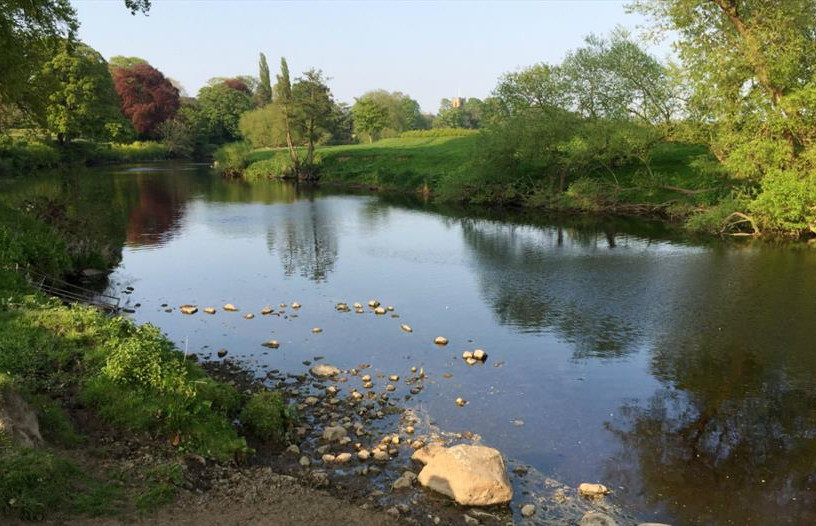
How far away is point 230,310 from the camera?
22.6m

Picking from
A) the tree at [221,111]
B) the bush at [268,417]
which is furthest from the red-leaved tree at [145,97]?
the bush at [268,417]

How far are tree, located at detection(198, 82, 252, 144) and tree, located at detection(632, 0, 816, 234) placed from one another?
346ft

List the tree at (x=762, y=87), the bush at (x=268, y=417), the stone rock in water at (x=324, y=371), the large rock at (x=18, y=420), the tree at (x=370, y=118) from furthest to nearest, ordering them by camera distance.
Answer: the tree at (x=370, y=118), the tree at (x=762, y=87), the stone rock in water at (x=324, y=371), the bush at (x=268, y=417), the large rock at (x=18, y=420)

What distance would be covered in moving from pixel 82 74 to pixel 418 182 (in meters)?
43.8

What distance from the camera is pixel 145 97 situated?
4624 inches

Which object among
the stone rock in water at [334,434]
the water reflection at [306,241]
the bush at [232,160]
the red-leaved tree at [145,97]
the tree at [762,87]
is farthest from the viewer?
the red-leaved tree at [145,97]

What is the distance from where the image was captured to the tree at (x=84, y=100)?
70.1 m

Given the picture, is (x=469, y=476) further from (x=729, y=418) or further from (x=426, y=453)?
(x=729, y=418)

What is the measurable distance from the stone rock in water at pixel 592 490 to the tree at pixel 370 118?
109552 millimetres

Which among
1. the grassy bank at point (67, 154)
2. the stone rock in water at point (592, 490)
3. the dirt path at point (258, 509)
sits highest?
the grassy bank at point (67, 154)

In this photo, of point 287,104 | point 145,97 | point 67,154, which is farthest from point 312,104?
point 145,97

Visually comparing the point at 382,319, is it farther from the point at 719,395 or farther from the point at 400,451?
the point at 719,395

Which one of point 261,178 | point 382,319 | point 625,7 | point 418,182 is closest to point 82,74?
point 261,178

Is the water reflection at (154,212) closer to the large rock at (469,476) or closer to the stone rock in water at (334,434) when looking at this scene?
the stone rock in water at (334,434)
